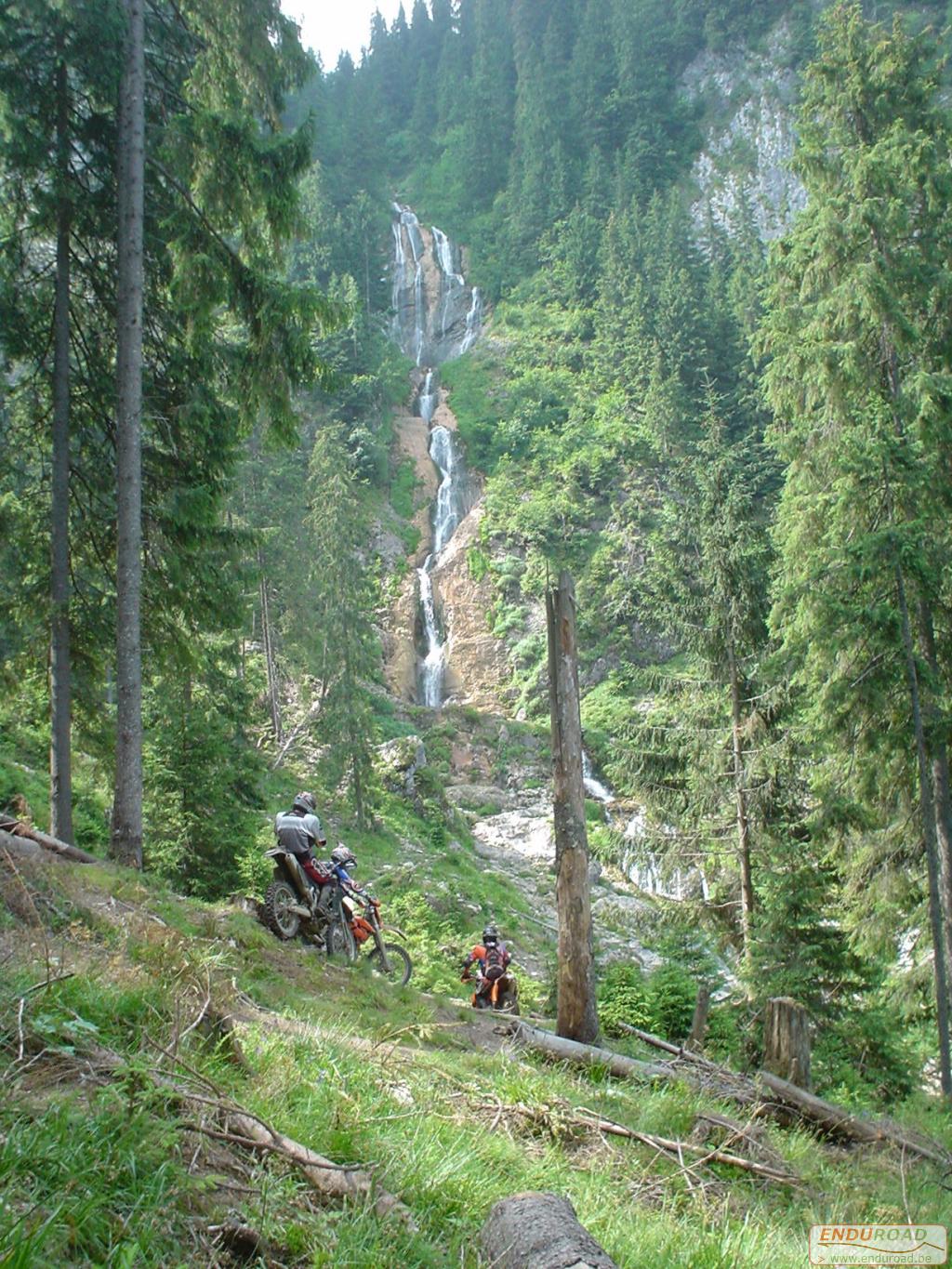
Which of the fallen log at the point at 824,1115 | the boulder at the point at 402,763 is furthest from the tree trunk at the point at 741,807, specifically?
the boulder at the point at 402,763

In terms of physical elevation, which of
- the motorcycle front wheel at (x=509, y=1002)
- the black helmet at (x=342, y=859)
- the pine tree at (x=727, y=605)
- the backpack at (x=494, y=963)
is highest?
the pine tree at (x=727, y=605)

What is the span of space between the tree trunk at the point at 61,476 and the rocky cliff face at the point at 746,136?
58.7 m

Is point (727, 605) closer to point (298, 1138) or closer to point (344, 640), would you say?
point (298, 1138)

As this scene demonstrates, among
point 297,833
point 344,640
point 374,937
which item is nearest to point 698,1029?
point 374,937

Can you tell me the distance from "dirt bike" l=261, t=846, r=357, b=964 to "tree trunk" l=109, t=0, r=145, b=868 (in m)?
1.38

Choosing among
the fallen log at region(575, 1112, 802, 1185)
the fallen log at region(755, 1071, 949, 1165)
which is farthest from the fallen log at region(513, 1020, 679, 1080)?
the fallen log at region(575, 1112, 802, 1185)

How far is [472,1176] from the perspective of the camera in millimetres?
3311

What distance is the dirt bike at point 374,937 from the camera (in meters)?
9.62

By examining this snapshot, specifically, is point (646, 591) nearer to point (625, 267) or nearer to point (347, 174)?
point (625, 267)

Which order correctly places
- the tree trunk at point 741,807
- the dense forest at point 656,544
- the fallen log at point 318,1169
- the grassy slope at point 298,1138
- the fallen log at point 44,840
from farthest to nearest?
the tree trunk at point 741,807
the dense forest at point 656,544
the fallen log at point 44,840
the fallen log at point 318,1169
the grassy slope at point 298,1138

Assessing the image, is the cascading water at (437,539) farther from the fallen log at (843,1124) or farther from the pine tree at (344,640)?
the fallen log at (843,1124)

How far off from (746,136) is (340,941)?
72992 mm

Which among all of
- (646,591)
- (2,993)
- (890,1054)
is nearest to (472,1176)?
(2,993)

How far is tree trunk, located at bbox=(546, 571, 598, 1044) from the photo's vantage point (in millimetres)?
7949
